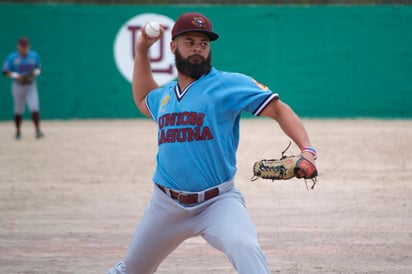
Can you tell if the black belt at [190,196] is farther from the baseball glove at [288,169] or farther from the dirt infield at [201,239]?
the dirt infield at [201,239]

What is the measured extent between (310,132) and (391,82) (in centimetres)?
487

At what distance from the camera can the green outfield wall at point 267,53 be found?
20859 millimetres

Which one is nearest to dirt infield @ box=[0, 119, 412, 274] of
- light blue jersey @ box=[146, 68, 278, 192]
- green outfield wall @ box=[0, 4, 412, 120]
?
light blue jersey @ box=[146, 68, 278, 192]

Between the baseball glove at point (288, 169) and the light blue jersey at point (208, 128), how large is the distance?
27 centimetres

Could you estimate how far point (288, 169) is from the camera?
14.1 feet

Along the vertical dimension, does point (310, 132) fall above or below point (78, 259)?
below

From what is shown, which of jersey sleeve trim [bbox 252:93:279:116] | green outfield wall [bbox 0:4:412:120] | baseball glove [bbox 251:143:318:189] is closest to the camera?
baseball glove [bbox 251:143:318:189]

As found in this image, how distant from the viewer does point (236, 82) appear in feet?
15.2

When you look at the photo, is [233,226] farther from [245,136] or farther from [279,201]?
[245,136]

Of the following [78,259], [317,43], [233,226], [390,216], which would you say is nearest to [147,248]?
[233,226]

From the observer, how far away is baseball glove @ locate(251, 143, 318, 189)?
4.22 metres

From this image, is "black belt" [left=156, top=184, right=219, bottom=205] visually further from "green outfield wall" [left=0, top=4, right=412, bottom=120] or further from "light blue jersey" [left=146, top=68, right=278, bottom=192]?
"green outfield wall" [left=0, top=4, right=412, bottom=120]

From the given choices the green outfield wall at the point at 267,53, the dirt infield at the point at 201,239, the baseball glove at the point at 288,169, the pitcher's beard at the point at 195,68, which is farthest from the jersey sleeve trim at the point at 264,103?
the green outfield wall at the point at 267,53

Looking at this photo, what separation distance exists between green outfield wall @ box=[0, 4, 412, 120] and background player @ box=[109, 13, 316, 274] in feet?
52.9
